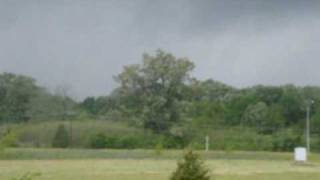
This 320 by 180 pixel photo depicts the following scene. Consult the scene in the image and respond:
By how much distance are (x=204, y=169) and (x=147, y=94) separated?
52425mm

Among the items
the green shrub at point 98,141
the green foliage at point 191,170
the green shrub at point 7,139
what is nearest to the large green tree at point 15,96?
the green shrub at point 98,141

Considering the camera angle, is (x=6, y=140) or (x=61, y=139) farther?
(x=61, y=139)

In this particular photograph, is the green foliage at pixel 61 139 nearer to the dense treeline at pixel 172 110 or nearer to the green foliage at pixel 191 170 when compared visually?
the dense treeline at pixel 172 110

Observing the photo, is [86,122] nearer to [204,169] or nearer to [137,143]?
[137,143]

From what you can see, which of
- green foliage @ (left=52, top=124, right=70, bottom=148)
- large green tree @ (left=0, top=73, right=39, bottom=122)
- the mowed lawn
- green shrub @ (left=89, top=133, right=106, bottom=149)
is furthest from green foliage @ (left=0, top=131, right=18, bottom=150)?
large green tree @ (left=0, top=73, right=39, bottom=122)

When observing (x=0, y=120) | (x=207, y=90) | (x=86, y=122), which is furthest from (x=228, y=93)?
(x=0, y=120)

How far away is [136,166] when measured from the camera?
115 ft

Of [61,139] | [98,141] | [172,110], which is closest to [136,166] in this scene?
[98,141]

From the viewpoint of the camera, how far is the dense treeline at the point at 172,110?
183ft

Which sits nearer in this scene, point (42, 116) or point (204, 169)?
point (204, 169)

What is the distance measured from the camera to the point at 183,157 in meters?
9.09

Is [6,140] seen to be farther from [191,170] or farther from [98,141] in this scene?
[98,141]

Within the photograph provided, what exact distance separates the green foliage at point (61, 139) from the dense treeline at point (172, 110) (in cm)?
246

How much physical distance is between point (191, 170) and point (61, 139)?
1755 inches
